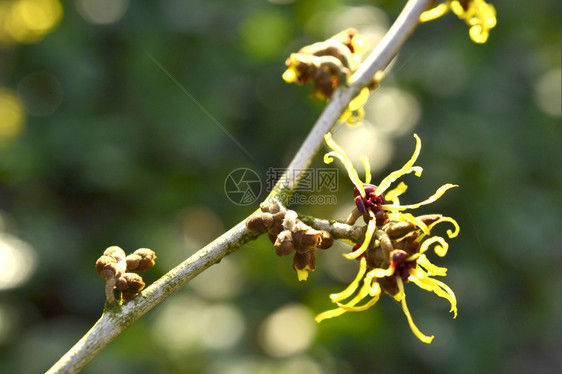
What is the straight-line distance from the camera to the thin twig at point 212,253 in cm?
68

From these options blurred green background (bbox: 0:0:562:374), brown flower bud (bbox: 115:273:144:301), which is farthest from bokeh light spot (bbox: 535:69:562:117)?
brown flower bud (bbox: 115:273:144:301)

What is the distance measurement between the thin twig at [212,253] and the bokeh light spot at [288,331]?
133 centimetres

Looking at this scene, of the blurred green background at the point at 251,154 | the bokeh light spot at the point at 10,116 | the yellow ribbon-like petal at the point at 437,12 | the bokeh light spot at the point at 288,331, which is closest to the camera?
the yellow ribbon-like petal at the point at 437,12

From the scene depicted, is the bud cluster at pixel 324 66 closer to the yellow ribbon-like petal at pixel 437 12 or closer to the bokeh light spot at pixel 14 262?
the yellow ribbon-like petal at pixel 437 12

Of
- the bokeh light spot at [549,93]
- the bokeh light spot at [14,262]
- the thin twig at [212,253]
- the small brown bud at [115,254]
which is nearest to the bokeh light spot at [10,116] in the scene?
the bokeh light spot at [14,262]

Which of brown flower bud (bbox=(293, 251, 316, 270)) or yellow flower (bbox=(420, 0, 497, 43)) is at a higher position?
yellow flower (bbox=(420, 0, 497, 43))

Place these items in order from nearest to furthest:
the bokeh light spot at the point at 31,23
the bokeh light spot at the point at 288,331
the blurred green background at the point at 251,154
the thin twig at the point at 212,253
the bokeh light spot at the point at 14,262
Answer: the thin twig at the point at 212,253 → the bokeh light spot at the point at 288,331 → the bokeh light spot at the point at 14,262 → the blurred green background at the point at 251,154 → the bokeh light spot at the point at 31,23

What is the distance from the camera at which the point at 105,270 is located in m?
0.77

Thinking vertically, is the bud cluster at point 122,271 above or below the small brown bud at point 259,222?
below

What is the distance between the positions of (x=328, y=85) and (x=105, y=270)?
1.33 ft

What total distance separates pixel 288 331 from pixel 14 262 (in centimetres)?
103

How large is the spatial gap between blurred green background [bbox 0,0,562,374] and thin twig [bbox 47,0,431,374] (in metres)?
1.41

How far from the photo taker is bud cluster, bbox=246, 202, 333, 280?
75 centimetres

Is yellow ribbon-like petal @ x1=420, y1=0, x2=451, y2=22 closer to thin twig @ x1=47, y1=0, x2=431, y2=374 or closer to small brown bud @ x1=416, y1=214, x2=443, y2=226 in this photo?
thin twig @ x1=47, y1=0, x2=431, y2=374
